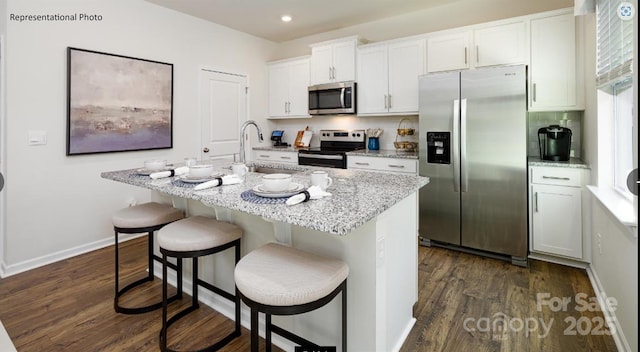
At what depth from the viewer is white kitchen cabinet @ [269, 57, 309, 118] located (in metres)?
4.68

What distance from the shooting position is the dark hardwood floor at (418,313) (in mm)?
1819

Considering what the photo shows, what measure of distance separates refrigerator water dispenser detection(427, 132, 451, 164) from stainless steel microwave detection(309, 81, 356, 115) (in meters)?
1.26

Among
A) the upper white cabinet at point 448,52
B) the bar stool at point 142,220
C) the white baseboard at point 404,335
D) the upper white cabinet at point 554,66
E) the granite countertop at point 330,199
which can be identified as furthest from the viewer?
the upper white cabinet at point 448,52

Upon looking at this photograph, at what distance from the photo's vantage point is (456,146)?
3035mm

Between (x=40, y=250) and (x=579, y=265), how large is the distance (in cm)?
467

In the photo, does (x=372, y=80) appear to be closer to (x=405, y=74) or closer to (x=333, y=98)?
(x=405, y=74)

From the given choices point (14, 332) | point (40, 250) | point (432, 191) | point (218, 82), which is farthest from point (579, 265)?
point (40, 250)

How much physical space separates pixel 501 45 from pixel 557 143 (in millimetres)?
1068

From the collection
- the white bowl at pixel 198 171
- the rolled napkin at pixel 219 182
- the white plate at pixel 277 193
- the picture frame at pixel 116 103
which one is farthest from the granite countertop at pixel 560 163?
the picture frame at pixel 116 103

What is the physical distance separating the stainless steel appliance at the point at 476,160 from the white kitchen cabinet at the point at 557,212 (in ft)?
0.48

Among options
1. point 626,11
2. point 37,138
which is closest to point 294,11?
point 37,138

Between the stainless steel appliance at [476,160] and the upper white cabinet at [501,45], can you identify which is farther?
the upper white cabinet at [501,45]

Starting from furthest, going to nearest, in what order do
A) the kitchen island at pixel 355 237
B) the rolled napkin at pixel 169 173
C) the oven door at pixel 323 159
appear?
the oven door at pixel 323 159, the rolled napkin at pixel 169 173, the kitchen island at pixel 355 237

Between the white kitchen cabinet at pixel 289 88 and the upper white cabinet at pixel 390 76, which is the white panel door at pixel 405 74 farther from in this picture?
the white kitchen cabinet at pixel 289 88
